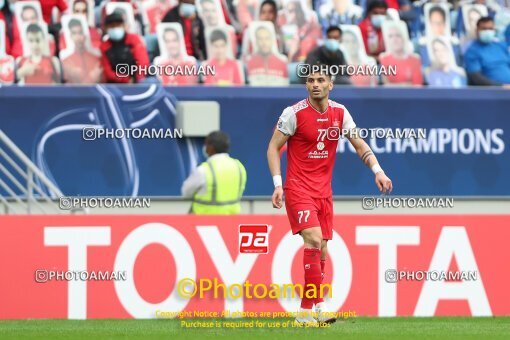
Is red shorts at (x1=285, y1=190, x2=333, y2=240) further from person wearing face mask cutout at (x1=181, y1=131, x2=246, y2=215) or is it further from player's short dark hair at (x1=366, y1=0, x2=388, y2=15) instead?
player's short dark hair at (x1=366, y1=0, x2=388, y2=15)

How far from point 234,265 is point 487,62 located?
619 centimetres

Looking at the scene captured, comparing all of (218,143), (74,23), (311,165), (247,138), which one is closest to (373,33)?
(247,138)

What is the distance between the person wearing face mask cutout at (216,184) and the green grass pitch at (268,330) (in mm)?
1576

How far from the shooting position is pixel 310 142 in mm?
9461

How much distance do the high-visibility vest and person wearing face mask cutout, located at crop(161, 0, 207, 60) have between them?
361cm

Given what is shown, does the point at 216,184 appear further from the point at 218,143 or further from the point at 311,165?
the point at 311,165

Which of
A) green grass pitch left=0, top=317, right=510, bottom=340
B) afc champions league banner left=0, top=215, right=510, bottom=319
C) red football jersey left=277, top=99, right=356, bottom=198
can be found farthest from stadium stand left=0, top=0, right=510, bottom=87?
red football jersey left=277, top=99, right=356, bottom=198

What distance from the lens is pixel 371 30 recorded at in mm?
15953

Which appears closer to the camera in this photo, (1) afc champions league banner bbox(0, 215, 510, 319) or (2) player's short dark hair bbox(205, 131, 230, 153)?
(1) afc champions league banner bbox(0, 215, 510, 319)

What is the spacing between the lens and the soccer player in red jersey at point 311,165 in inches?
369

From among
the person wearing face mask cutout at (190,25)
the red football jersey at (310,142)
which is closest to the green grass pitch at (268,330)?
the red football jersey at (310,142)

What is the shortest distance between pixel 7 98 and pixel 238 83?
106 inches

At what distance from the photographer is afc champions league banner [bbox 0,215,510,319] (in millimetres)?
10719

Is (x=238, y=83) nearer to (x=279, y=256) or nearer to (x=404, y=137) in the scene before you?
(x=404, y=137)
